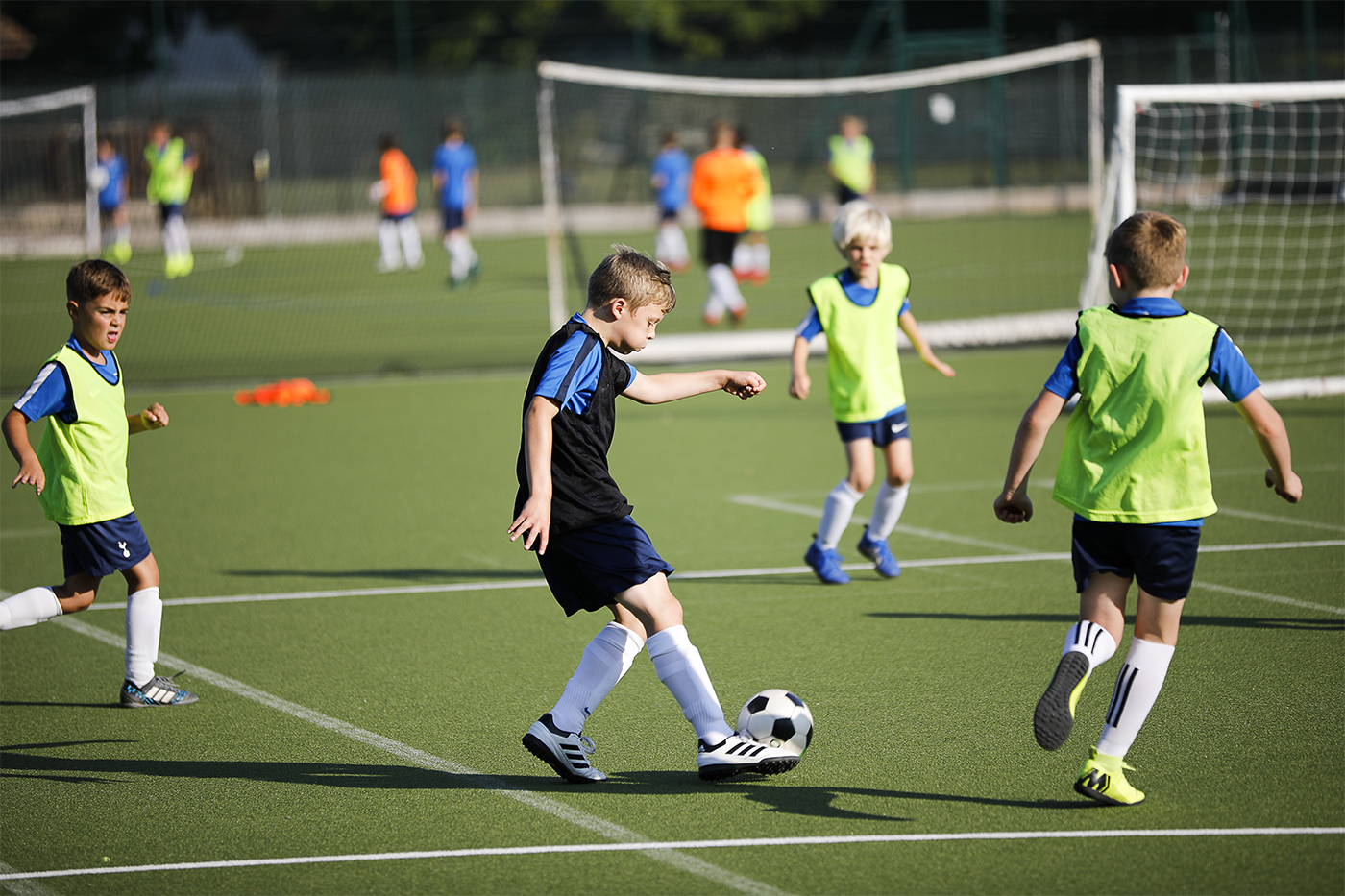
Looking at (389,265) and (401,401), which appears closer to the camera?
(401,401)

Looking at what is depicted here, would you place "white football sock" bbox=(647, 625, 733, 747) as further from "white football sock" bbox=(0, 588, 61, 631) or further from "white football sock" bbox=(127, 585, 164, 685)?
"white football sock" bbox=(0, 588, 61, 631)

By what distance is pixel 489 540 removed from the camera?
8.04 metres

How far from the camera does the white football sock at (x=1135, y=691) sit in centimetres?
398

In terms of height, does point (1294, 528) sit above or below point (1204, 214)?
below

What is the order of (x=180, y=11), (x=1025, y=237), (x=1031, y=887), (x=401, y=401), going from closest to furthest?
(x=1031, y=887) < (x=401, y=401) < (x=1025, y=237) < (x=180, y=11)

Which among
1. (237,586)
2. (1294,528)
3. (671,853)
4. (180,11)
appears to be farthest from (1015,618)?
(180,11)

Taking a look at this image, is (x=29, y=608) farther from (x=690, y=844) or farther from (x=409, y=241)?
(x=409, y=241)

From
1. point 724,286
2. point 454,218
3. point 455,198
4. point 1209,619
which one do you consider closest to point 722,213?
point 724,286

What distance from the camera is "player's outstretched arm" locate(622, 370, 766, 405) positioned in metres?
4.39

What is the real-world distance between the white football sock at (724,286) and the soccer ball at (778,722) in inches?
508

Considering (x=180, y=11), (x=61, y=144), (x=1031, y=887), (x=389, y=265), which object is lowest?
(x=1031, y=887)

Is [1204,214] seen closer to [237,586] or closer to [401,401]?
[401,401]

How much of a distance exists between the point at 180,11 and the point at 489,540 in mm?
36196

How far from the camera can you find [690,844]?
3.94m
